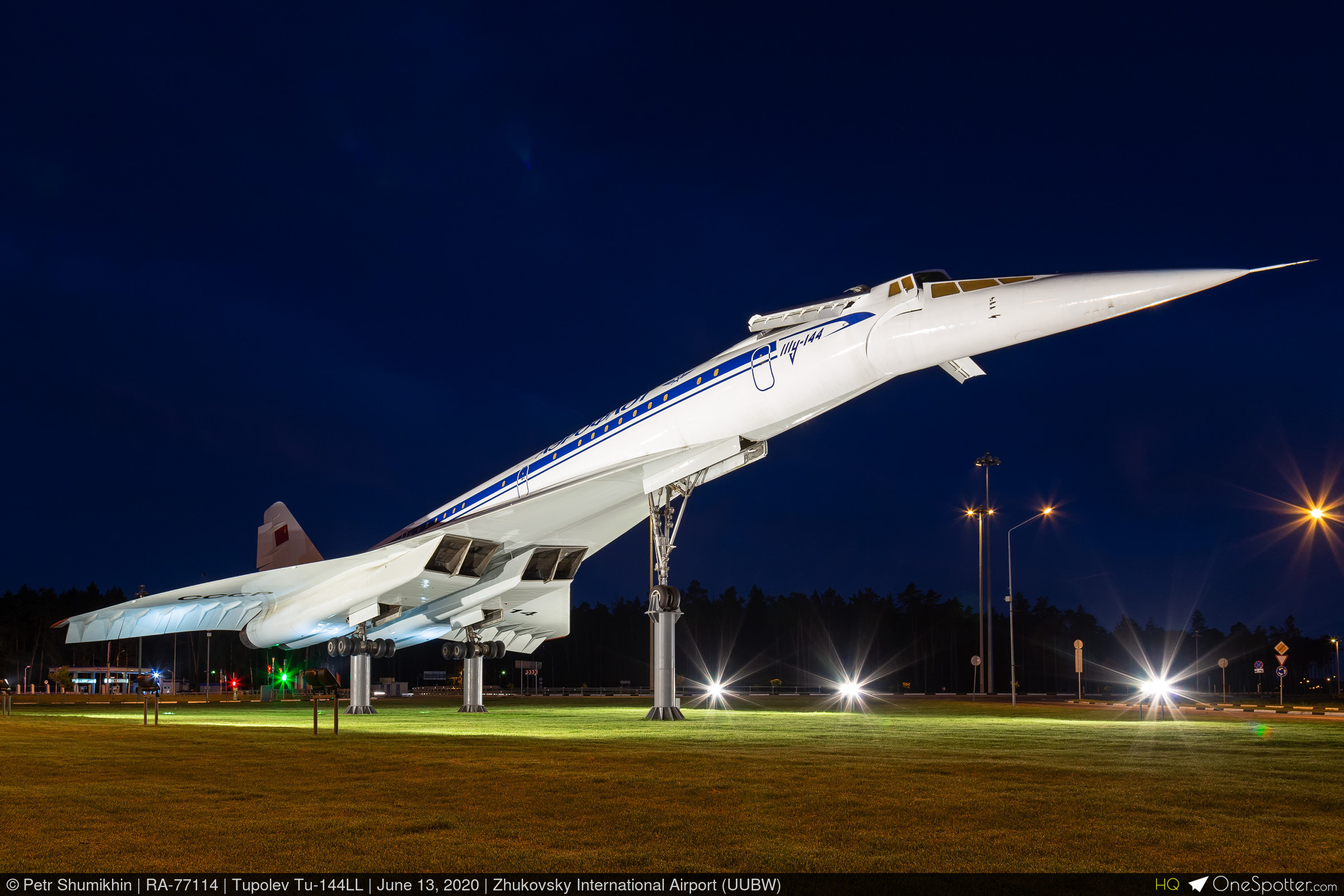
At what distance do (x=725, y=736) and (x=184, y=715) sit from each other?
15.7 m

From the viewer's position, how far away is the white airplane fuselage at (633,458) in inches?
495

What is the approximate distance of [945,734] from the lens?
13812 millimetres

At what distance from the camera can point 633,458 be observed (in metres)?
18.1

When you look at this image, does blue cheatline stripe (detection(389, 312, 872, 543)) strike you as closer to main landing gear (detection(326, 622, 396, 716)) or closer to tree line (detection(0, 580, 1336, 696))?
main landing gear (detection(326, 622, 396, 716))

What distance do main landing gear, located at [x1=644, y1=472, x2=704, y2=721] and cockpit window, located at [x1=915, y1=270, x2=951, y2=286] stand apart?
6065mm

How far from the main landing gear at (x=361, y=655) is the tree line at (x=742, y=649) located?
4785cm

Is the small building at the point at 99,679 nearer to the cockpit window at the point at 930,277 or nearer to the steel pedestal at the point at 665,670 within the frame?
the steel pedestal at the point at 665,670

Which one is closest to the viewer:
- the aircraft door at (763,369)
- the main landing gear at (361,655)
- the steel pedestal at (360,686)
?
the aircraft door at (763,369)

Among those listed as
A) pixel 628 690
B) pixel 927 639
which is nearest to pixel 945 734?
pixel 628 690

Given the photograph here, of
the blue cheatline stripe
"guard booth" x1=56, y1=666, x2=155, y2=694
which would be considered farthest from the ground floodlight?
"guard booth" x1=56, y1=666, x2=155, y2=694

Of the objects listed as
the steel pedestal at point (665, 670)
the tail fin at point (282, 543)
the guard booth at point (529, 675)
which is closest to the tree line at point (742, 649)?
the guard booth at point (529, 675)

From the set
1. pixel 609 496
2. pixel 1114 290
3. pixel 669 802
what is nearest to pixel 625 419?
pixel 609 496
